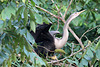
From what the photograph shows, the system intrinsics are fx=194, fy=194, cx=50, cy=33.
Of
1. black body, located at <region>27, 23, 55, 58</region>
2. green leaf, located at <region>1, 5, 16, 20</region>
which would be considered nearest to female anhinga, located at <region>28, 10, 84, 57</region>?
black body, located at <region>27, 23, 55, 58</region>

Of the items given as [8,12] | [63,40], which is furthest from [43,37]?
[8,12]

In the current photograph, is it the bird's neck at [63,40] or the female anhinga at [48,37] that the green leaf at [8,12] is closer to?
the female anhinga at [48,37]

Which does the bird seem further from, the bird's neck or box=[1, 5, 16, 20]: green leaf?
box=[1, 5, 16, 20]: green leaf

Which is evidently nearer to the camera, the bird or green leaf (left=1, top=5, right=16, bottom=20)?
green leaf (left=1, top=5, right=16, bottom=20)

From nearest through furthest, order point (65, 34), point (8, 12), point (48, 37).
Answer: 1. point (8, 12)
2. point (65, 34)
3. point (48, 37)

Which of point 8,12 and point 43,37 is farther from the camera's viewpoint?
point 43,37

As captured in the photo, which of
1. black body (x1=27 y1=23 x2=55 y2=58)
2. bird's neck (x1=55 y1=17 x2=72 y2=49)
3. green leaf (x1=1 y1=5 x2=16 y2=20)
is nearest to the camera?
green leaf (x1=1 y1=5 x2=16 y2=20)

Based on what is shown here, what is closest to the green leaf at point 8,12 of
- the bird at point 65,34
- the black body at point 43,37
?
the black body at point 43,37

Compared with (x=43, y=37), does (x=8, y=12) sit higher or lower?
lower

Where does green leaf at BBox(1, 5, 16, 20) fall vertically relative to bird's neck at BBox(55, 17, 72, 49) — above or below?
below

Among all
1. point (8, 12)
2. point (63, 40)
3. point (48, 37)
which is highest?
point (48, 37)

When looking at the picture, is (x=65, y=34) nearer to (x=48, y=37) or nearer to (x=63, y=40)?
(x=63, y=40)

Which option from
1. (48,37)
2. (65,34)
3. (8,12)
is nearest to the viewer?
(8,12)

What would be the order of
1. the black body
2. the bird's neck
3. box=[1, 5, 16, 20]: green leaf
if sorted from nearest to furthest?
box=[1, 5, 16, 20]: green leaf, the black body, the bird's neck
